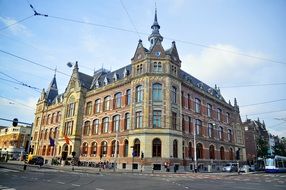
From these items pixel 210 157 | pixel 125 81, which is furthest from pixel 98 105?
pixel 210 157

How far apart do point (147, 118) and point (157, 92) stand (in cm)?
479

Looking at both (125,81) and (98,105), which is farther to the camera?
(98,105)

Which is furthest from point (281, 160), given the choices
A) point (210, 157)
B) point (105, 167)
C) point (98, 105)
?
point (98, 105)

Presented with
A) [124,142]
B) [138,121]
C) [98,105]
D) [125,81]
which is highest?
[125,81]

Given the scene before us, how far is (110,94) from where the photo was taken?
46.4 metres

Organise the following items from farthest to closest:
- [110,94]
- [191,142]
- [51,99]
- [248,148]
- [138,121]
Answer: [248,148] < [51,99] < [110,94] < [191,142] < [138,121]

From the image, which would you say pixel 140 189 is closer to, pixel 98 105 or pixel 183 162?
pixel 183 162

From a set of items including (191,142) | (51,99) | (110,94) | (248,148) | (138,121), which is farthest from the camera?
(248,148)

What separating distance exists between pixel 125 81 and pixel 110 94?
504 cm

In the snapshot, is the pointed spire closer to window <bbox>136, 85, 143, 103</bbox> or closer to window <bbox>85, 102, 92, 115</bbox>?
window <bbox>136, 85, 143, 103</bbox>

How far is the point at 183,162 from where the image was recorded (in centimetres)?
3922

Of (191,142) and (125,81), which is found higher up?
(125,81)

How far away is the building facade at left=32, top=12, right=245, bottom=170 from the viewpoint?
120 ft

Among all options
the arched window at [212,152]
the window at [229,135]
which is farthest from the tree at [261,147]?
the arched window at [212,152]
